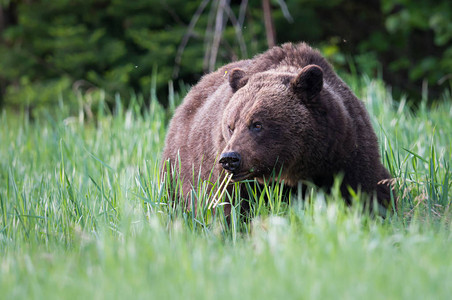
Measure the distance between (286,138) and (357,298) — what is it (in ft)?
5.92

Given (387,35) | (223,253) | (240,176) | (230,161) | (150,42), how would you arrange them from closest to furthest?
(223,253) → (230,161) → (240,176) → (150,42) → (387,35)

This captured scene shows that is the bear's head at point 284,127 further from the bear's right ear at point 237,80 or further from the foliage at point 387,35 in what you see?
the foliage at point 387,35

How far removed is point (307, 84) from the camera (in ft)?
12.8

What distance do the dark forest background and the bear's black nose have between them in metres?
6.72

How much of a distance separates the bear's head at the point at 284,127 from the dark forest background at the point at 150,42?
6.40m

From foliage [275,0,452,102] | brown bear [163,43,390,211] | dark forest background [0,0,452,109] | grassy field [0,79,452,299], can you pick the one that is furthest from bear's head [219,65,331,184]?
dark forest background [0,0,452,109]

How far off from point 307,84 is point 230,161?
775mm

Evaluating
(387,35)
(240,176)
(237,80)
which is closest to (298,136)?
(240,176)

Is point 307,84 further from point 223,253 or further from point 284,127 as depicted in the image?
point 223,253

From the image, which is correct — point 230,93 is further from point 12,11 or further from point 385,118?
point 12,11

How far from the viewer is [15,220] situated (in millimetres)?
4137

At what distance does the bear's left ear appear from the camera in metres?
Answer: 3.86

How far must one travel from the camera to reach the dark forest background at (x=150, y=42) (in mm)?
10688

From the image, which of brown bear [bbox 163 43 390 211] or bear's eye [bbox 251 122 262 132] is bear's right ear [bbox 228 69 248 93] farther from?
bear's eye [bbox 251 122 262 132]
